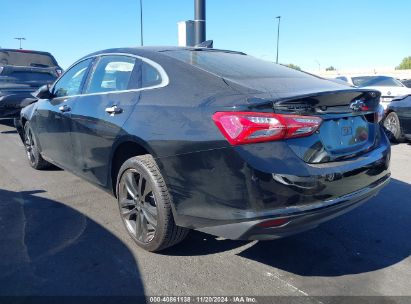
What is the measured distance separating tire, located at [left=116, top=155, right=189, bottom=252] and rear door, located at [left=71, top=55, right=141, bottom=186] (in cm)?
31

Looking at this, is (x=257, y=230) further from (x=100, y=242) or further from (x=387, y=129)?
(x=387, y=129)

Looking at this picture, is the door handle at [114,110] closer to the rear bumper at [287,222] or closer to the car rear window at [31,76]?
the rear bumper at [287,222]

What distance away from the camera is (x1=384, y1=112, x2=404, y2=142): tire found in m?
8.55

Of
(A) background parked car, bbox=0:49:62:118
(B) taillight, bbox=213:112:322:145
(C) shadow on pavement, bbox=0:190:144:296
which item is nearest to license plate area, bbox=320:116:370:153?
(B) taillight, bbox=213:112:322:145

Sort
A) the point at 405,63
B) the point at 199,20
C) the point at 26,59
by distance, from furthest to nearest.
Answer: the point at 405,63, the point at 26,59, the point at 199,20

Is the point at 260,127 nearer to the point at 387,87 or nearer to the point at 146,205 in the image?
the point at 146,205

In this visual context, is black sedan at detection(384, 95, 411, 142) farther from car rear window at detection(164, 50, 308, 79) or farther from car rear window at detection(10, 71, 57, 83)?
car rear window at detection(10, 71, 57, 83)

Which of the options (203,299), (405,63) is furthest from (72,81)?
(405,63)

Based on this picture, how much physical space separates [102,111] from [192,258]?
151 cm

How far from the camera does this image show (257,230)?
2.58m

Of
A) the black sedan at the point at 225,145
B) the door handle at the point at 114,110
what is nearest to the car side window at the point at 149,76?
the black sedan at the point at 225,145

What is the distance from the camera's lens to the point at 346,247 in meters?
3.47

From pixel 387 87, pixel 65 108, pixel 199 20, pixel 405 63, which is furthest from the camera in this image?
pixel 405 63

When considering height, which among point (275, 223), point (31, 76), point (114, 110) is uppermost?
point (114, 110)
